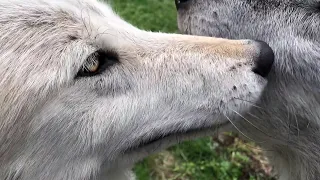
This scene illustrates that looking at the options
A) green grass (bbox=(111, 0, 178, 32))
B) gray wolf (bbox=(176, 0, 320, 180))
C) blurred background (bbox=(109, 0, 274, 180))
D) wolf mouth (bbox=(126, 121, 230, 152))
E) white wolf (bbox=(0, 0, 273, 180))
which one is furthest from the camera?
green grass (bbox=(111, 0, 178, 32))

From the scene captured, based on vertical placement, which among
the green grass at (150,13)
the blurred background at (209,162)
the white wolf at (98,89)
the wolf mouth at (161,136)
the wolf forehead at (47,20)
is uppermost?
the wolf forehead at (47,20)

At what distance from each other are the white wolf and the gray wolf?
47 cm

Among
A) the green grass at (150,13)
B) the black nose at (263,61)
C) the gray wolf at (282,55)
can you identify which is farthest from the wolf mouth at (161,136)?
the green grass at (150,13)

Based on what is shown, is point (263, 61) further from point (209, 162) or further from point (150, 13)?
point (150, 13)

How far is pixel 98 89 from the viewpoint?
8.51 ft

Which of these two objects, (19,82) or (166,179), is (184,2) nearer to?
(19,82)

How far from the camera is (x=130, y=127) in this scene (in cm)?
263

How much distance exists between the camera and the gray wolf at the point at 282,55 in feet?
10.6

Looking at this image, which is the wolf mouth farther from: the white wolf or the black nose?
the black nose

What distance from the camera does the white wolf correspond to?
98.8 inches

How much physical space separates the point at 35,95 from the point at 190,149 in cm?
284

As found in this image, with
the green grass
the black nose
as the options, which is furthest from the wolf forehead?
the green grass

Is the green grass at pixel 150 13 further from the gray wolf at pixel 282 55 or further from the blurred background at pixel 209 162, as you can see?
the gray wolf at pixel 282 55

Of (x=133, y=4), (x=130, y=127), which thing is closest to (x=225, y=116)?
(x=130, y=127)
